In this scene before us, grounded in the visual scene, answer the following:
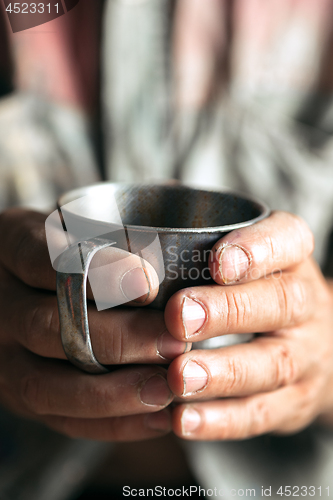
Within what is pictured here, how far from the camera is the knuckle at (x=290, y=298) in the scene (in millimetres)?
437

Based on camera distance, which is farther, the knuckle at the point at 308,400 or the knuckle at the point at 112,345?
the knuckle at the point at 308,400

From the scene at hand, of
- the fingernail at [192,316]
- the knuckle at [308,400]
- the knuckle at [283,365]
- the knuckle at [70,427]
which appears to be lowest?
the knuckle at [308,400]

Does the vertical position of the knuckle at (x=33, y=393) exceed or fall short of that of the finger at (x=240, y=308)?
it falls short

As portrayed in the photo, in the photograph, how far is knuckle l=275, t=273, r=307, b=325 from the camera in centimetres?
44

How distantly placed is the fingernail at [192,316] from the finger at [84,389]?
7 cm

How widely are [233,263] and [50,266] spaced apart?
0.20 metres

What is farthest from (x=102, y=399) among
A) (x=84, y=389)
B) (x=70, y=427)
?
(x=70, y=427)

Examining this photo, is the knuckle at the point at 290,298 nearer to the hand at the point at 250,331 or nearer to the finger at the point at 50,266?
the hand at the point at 250,331

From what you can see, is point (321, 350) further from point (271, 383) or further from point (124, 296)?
point (124, 296)

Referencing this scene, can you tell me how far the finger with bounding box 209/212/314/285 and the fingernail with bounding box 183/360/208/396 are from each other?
9 centimetres

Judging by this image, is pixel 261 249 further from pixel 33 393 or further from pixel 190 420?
pixel 33 393

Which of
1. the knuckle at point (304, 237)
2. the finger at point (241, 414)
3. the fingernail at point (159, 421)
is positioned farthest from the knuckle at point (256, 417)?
the knuckle at point (304, 237)

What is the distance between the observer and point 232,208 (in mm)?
463

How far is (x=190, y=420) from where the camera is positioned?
0.43 meters
